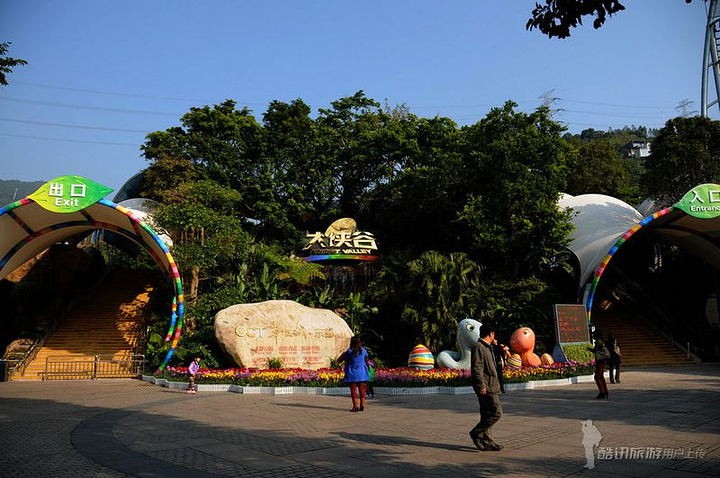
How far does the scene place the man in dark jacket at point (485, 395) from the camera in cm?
700

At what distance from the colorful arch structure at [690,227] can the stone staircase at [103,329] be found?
66.8 ft

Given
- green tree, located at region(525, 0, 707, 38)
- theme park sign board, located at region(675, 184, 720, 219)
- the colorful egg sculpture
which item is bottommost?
the colorful egg sculpture

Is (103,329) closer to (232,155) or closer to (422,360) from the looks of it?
(232,155)

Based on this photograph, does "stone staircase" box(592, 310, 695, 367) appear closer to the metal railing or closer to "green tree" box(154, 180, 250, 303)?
"green tree" box(154, 180, 250, 303)

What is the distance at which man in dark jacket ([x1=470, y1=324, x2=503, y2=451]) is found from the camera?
700 cm

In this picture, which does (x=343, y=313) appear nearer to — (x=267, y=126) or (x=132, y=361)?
(x=132, y=361)

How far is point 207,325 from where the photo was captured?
21656 millimetres

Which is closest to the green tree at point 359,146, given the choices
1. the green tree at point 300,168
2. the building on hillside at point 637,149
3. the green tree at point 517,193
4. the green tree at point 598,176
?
the green tree at point 300,168

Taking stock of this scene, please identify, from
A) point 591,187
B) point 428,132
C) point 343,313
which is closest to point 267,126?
point 428,132

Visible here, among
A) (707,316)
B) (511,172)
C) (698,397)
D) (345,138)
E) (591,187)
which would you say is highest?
(345,138)

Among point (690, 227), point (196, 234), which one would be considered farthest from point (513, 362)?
point (196, 234)

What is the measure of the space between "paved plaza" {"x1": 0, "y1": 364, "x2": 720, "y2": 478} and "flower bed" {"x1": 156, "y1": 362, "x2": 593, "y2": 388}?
1358 millimetres

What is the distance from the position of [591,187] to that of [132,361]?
1360 inches

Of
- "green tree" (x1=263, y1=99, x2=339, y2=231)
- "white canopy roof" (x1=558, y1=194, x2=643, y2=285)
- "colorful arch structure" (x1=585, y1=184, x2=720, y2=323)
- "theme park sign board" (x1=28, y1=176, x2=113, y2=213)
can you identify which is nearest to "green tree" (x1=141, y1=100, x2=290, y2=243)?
"green tree" (x1=263, y1=99, x2=339, y2=231)
